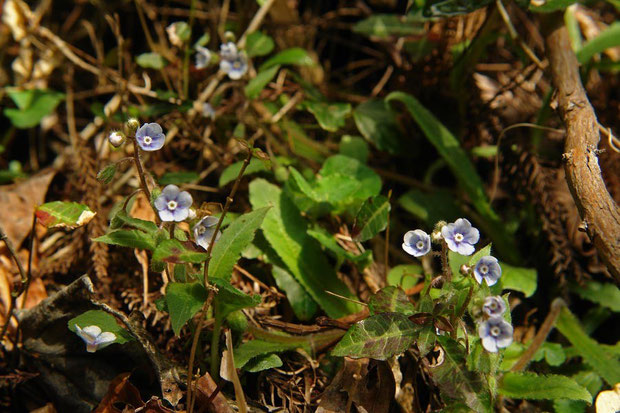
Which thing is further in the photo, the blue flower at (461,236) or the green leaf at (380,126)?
the green leaf at (380,126)

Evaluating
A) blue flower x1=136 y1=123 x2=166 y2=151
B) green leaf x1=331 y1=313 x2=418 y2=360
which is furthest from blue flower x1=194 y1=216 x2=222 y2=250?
green leaf x1=331 y1=313 x2=418 y2=360

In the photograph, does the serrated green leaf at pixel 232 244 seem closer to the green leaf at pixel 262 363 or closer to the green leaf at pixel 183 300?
the green leaf at pixel 183 300

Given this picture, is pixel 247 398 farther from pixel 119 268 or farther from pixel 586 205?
pixel 586 205

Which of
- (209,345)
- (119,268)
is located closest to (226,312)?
(209,345)

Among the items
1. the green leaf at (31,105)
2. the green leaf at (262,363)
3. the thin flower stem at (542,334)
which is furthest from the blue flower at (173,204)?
the green leaf at (31,105)

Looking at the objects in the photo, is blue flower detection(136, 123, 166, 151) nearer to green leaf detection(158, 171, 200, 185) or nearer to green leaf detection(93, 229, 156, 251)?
green leaf detection(93, 229, 156, 251)
